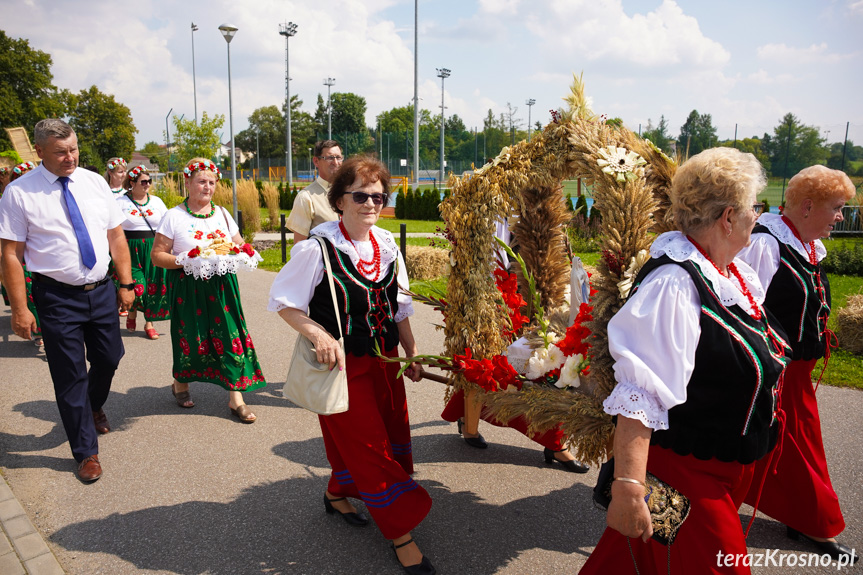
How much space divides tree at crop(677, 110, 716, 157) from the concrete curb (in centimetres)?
2478

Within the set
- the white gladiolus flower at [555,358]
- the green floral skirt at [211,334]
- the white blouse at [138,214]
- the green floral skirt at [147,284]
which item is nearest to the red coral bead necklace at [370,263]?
the white gladiolus flower at [555,358]

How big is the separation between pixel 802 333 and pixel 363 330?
7.64 ft

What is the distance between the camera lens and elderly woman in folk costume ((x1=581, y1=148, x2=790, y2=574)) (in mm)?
1937

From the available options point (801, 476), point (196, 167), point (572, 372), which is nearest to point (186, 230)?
point (196, 167)

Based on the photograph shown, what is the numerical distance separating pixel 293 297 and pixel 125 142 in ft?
206

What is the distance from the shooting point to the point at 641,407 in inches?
76.3

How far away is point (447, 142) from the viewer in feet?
177

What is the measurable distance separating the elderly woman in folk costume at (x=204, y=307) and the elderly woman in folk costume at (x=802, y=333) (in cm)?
383

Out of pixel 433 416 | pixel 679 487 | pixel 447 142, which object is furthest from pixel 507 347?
pixel 447 142

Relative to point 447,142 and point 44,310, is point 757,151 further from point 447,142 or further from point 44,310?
point 447,142

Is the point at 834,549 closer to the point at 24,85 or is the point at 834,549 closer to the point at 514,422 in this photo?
the point at 514,422

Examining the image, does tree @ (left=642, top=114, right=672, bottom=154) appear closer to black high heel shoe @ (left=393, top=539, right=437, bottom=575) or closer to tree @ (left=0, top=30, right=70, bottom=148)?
black high heel shoe @ (left=393, top=539, right=437, bottom=575)

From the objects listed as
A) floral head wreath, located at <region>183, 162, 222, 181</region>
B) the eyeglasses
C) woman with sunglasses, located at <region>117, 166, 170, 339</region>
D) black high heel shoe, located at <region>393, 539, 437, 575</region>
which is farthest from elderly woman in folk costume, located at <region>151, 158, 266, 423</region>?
woman with sunglasses, located at <region>117, 166, 170, 339</region>

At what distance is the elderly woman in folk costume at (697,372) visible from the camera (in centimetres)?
194
